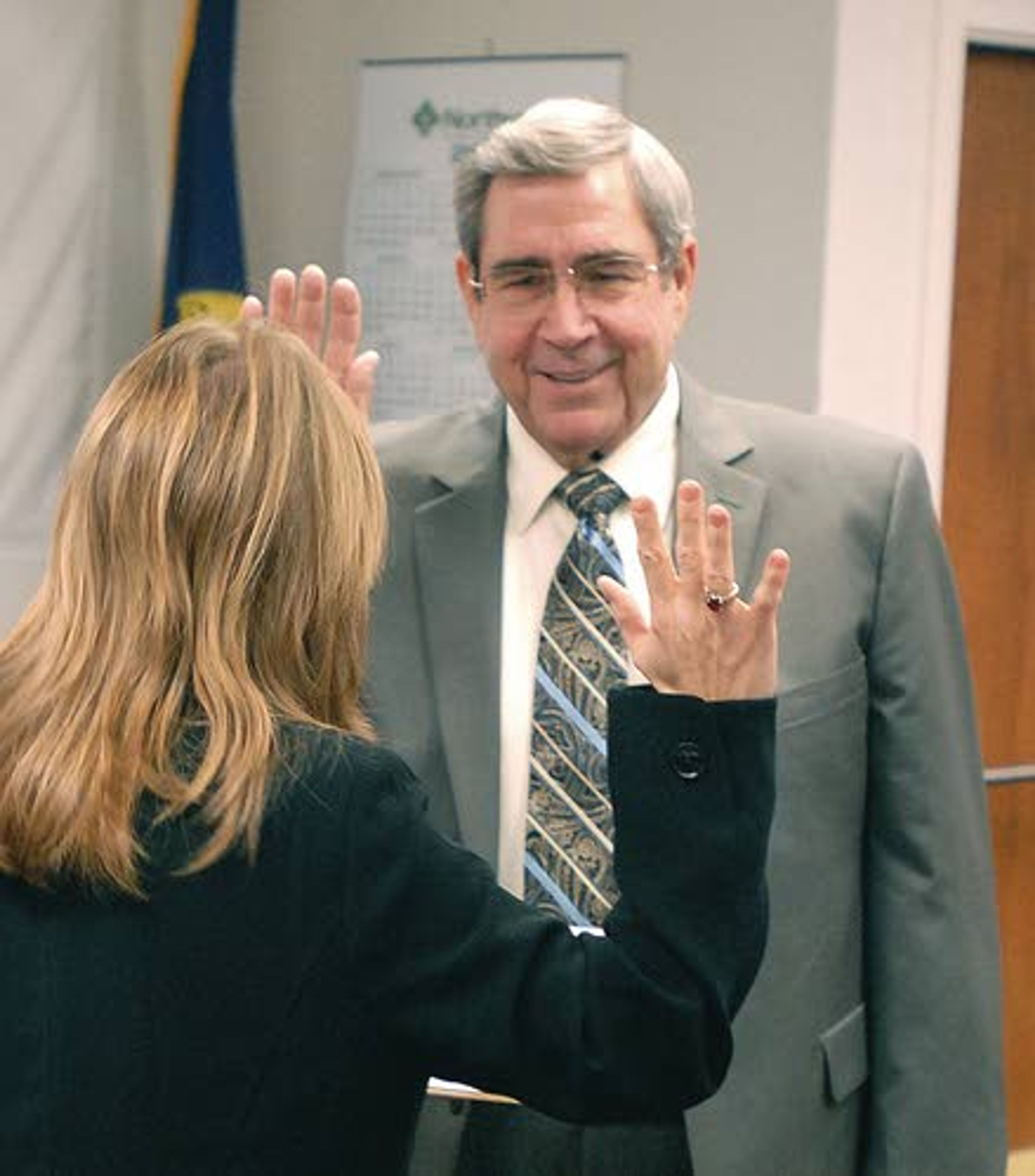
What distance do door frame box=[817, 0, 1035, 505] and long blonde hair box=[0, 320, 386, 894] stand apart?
200 centimetres

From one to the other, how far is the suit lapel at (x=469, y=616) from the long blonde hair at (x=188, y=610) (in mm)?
516

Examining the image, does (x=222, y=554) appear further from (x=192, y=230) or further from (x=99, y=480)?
(x=192, y=230)

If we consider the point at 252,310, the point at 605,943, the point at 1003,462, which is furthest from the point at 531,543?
the point at 1003,462

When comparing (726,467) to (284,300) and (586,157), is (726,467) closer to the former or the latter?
(586,157)

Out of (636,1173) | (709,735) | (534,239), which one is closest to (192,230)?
(534,239)

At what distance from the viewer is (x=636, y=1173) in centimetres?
169

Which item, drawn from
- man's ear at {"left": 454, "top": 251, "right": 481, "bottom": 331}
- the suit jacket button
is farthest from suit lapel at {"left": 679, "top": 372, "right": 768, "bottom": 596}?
the suit jacket button

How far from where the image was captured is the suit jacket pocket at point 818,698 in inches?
68.8

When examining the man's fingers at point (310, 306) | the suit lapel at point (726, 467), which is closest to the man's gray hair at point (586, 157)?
the suit lapel at point (726, 467)

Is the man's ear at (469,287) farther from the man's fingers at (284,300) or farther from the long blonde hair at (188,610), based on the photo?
the long blonde hair at (188,610)

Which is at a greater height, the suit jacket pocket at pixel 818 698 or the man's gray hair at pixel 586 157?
the man's gray hair at pixel 586 157

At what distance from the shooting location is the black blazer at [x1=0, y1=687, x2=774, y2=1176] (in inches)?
44.4

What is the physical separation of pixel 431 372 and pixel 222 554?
92.4 inches

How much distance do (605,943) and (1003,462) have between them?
8.16 ft
